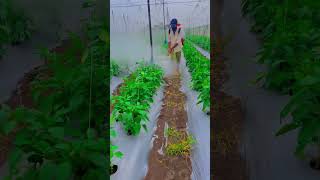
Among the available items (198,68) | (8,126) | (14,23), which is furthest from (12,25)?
(198,68)

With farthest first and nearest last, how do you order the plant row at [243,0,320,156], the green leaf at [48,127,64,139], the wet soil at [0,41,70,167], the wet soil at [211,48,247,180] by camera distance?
the wet soil at [0,41,70,167] < the plant row at [243,0,320,156] < the wet soil at [211,48,247,180] < the green leaf at [48,127,64,139]

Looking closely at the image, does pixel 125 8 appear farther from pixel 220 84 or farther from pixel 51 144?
pixel 220 84

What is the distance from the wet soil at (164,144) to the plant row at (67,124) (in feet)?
0.63

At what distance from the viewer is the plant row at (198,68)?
1.03 m

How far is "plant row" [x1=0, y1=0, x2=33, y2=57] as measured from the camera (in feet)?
7.72

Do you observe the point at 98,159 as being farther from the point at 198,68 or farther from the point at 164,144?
the point at 198,68

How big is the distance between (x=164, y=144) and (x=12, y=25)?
1.85m

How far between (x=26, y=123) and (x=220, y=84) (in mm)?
988

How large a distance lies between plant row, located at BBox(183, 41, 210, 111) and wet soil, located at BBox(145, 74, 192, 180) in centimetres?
5

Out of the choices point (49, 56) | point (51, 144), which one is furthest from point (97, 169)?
point (49, 56)

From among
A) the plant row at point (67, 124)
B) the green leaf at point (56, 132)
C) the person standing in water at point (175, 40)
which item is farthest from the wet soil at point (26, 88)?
the person standing in water at point (175, 40)

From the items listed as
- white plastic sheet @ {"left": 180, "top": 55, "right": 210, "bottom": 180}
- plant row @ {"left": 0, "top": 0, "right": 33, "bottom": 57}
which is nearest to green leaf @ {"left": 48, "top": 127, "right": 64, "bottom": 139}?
white plastic sheet @ {"left": 180, "top": 55, "right": 210, "bottom": 180}

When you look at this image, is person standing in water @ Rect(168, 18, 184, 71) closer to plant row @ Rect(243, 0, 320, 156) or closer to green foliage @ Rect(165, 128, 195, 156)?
green foliage @ Rect(165, 128, 195, 156)

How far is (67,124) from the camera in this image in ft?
4.84
